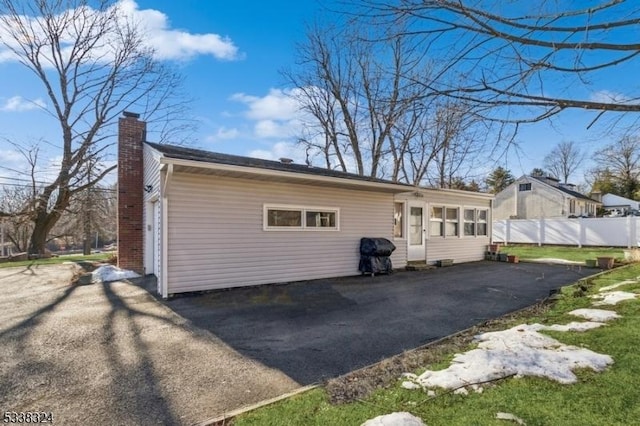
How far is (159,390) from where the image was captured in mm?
3217

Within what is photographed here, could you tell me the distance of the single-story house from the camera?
7.31 meters

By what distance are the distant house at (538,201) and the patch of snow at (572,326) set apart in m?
28.0

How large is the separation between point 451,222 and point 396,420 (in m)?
11.9

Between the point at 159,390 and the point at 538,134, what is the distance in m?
5.25

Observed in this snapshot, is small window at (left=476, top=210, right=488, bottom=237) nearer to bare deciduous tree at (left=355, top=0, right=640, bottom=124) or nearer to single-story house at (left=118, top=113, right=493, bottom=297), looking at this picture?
single-story house at (left=118, top=113, right=493, bottom=297)

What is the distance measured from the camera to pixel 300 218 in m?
9.12

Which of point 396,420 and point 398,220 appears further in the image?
point 398,220

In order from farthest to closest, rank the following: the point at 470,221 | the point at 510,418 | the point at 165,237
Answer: the point at 470,221 → the point at 165,237 → the point at 510,418

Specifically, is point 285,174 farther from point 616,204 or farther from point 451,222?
point 616,204

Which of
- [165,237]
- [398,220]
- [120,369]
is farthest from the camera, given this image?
[398,220]

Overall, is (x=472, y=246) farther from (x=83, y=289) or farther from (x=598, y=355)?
(x=83, y=289)

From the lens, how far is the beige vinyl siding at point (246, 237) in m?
7.34

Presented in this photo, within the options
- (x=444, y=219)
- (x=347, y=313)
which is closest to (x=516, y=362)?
(x=347, y=313)

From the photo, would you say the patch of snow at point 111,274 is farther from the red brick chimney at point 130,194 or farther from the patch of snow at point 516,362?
the patch of snow at point 516,362
